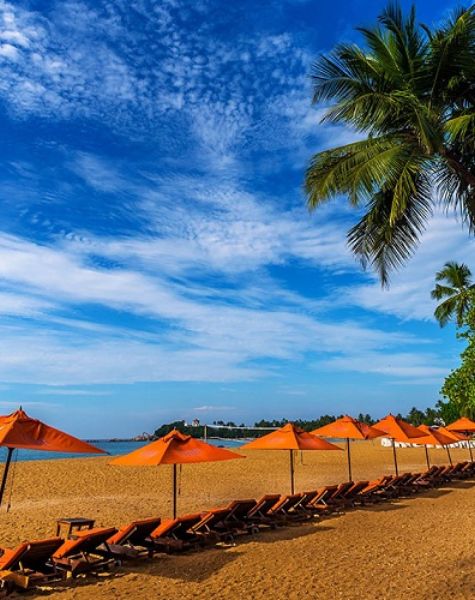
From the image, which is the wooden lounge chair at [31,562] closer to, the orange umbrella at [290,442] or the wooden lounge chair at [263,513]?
the wooden lounge chair at [263,513]

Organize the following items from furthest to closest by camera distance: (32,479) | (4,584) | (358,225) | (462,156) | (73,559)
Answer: (32,479), (358,225), (462,156), (73,559), (4,584)

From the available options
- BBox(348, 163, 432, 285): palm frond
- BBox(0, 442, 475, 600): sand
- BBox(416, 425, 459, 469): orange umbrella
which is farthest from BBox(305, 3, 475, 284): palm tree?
BBox(416, 425, 459, 469): orange umbrella

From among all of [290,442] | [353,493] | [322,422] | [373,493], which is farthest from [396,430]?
[322,422]

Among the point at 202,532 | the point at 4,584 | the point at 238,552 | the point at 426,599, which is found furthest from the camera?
the point at 202,532

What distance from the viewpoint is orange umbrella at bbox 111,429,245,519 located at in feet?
28.0

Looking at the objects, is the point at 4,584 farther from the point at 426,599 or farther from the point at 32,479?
the point at 32,479

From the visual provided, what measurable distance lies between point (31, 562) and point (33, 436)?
1.55 meters

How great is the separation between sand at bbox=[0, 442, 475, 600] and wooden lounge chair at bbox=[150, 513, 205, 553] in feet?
0.78

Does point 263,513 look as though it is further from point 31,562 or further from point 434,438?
point 434,438

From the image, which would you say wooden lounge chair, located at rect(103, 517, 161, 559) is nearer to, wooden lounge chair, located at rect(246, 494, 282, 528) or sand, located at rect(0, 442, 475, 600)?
sand, located at rect(0, 442, 475, 600)

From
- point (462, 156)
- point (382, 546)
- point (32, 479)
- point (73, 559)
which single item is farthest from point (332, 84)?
point (32, 479)

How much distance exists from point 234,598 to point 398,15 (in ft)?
30.5

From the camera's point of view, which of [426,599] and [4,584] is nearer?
[426,599]

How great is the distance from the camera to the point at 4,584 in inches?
247
